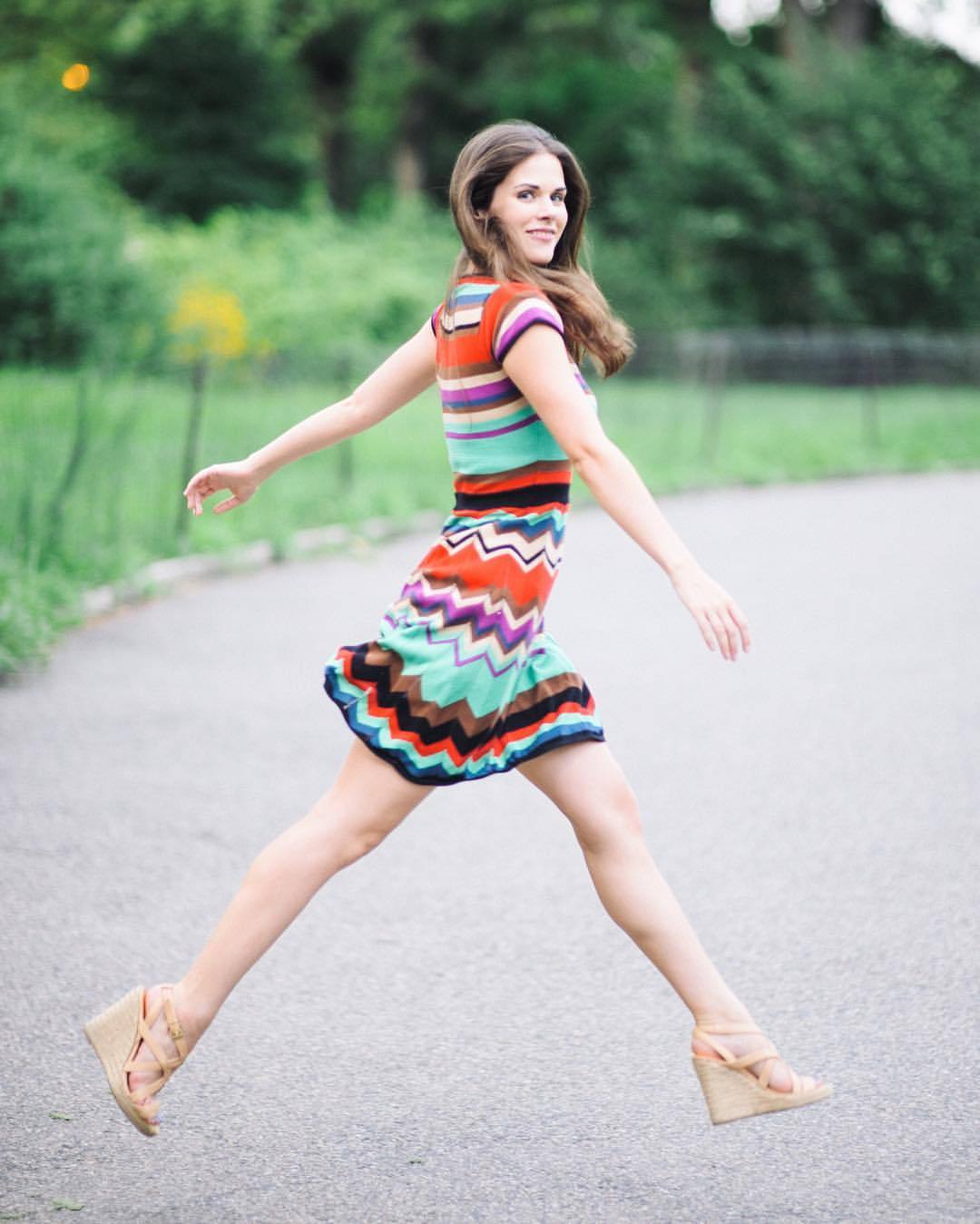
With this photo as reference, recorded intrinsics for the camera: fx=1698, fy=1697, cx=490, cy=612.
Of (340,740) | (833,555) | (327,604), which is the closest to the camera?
(340,740)

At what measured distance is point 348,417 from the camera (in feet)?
11.0

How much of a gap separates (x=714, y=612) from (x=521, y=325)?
0.58 m

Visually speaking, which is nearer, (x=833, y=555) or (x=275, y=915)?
Answer: (x=275, y=915)

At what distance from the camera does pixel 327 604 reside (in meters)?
9.91

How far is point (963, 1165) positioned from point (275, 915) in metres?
1.31

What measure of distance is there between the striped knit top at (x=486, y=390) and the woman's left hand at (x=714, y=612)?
1.18ft

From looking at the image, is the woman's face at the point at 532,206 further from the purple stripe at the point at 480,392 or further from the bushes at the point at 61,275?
the bushes at the point at 61,275

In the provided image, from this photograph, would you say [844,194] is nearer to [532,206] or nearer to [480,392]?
[532,206]

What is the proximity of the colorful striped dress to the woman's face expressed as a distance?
0.12 m

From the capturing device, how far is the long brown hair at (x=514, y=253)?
117 inches

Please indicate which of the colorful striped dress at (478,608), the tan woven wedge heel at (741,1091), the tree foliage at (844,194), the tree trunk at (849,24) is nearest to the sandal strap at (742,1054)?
the tan woven wedge heel at (741,1091)

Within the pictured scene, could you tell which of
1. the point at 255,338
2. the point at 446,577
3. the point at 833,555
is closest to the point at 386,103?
the point at 255,338

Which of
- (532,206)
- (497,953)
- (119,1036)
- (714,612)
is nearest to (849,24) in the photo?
(497,953)

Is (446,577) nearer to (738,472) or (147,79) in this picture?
(738,472)
